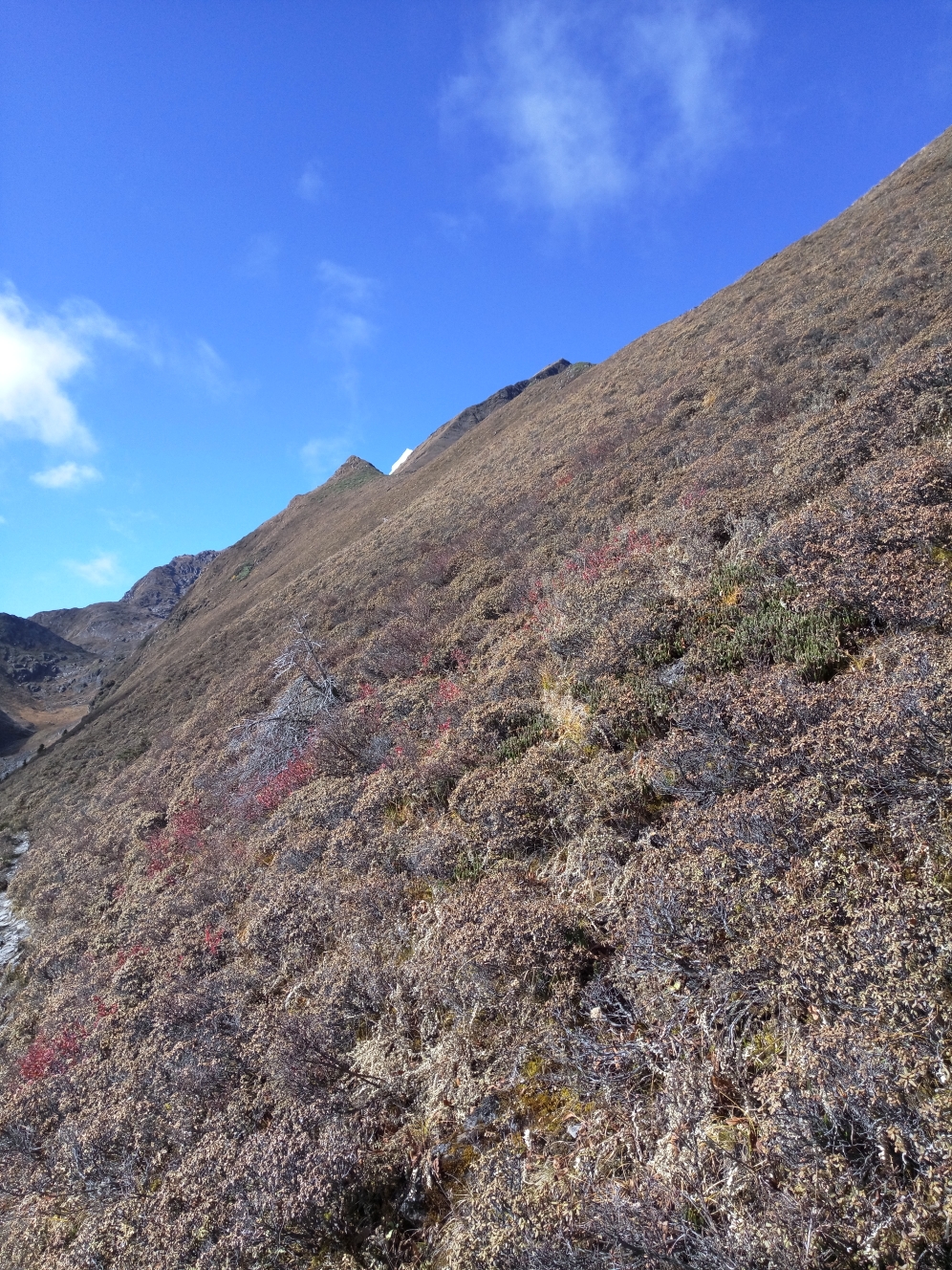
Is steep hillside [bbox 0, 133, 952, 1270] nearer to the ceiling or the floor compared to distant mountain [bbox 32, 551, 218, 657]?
nearer to the floor

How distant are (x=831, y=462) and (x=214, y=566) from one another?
182 ft

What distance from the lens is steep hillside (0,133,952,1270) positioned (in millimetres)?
2963

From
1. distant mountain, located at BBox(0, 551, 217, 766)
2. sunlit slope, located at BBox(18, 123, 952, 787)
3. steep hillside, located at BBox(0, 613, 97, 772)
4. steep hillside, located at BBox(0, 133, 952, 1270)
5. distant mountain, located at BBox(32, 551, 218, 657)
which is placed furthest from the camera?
distant mountain, located at BBox(32, 551, 218, 657)

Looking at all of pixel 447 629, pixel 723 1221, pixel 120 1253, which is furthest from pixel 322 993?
pixel 447 629

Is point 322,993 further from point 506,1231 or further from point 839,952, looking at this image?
point 839,952

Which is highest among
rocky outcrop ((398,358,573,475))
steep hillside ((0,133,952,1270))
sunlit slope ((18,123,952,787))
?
rocky outcrop ((398,358,573,475))

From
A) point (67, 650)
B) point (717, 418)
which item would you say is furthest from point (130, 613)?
point (717, 418)

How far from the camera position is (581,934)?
4.88 metres

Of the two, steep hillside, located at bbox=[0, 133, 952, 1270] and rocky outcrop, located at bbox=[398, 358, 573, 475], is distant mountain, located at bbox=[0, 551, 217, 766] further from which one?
steep hillside, located at bbox=[0, 133, 952, 1270]

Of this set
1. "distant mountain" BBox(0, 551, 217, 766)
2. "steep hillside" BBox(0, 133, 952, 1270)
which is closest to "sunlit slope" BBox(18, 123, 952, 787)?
"steep hillside" BBox(0, 133, 952, 1270)

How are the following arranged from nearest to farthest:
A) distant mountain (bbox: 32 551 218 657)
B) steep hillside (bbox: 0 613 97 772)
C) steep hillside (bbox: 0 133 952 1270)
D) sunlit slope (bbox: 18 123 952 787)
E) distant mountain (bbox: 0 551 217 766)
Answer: steep hillside (bbox: 0 133 952 1270), sunlit slope (bbox: 18 123 952 787), steep hillside (bbox: 0 613 97 772), distant mountain (bbox: 0 551 217 766), distant mountain (bbox: 32 551 218 657)

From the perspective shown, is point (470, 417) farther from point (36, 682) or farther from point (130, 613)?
point (130, 613)

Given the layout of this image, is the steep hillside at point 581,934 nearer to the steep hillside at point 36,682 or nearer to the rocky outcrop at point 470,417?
the steep hillside at point 36,682

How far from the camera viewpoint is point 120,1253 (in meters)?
4.29
